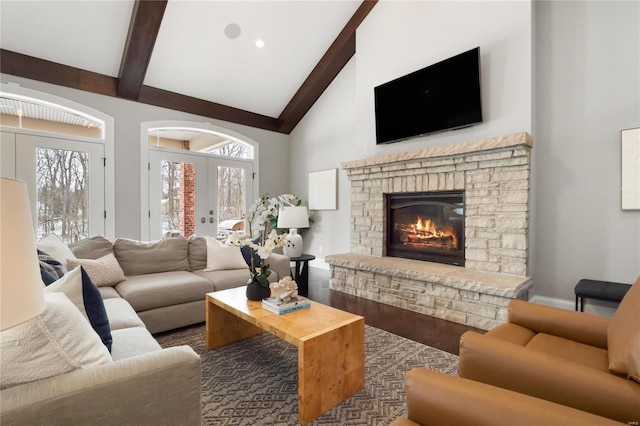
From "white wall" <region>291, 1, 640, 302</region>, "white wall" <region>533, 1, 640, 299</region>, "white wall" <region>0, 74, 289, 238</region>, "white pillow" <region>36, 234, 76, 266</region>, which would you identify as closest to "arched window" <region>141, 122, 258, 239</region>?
"white wall" <region>0, 74, 289, 238</region>

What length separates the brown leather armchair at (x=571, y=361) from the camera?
1040 mm

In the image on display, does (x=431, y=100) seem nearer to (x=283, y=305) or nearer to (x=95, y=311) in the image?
(x=283, y=305)

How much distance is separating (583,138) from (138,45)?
5.24 meters

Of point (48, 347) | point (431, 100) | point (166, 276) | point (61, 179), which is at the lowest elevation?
point (166, 276)

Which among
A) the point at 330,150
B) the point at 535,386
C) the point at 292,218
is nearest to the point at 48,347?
the point at 535,386

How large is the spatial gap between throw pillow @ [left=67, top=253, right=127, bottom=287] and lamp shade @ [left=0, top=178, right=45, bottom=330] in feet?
8.28

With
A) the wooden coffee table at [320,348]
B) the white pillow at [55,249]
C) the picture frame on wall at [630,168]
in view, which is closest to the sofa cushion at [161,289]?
the white pillow at [55,249]

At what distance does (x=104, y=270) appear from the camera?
297 cm

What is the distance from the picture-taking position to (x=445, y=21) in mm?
3934

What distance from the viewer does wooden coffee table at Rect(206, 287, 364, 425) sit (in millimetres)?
1749

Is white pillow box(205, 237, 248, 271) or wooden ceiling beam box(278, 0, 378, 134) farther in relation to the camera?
wooden ceiling beam box(278, 0, 378, 134)

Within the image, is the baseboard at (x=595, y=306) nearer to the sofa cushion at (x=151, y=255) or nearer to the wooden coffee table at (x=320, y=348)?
the wooden coffee table at (x=320, y=348)

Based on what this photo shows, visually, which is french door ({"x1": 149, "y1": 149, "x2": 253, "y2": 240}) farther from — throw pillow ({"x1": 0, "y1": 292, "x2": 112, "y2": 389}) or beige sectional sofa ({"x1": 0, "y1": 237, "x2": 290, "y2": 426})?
throw pillow ({"x1": 0, "y1": 292, "x2": 112, "y2": 389})

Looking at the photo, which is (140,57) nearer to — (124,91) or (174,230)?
(124,91)
